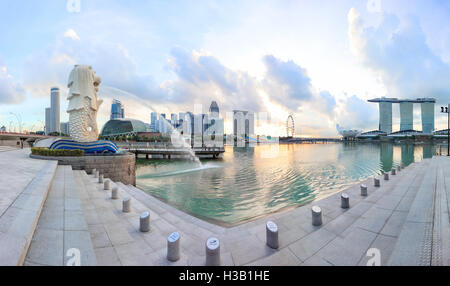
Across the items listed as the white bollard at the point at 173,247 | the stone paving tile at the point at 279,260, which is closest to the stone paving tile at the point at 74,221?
the white bollard at the point at 173,247

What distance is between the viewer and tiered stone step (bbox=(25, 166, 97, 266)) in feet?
11.1

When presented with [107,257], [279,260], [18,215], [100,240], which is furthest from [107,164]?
[279,260]

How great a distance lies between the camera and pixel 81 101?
17.9 metres

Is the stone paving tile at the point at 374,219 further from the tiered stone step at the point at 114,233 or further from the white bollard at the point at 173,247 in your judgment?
the tiered stone step at the point at 114,233

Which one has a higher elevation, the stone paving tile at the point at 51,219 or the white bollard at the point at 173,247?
the stone paving tile at the point at 51,219

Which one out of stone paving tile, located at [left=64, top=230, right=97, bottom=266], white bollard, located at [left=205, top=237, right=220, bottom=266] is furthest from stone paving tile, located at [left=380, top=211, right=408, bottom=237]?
stone paving tile, located at [left=64, top=230, right=97, bottom=266]

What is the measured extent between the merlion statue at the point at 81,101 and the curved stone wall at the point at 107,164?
3585 millimetres

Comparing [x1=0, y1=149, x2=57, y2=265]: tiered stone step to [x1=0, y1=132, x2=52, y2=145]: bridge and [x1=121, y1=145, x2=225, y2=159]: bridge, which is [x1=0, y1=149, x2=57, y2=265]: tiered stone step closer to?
[x1=121, y1=145, x2=225, y2=159]: bridge

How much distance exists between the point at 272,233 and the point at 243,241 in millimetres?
980

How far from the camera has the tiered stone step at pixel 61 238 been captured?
3369mm

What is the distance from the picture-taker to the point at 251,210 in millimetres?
10297

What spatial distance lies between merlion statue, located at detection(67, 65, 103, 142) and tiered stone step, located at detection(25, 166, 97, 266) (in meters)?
14.3
